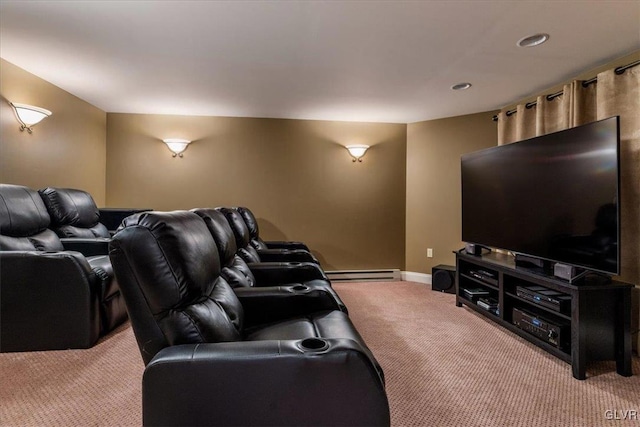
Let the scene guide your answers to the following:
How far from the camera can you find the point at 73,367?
2.13m

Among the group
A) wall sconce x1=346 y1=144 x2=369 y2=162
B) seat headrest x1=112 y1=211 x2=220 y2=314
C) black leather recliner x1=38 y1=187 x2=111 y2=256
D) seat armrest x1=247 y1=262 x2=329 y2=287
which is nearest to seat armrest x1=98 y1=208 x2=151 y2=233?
black leather recliner x1=38 y1=187 x2=111 y2=256

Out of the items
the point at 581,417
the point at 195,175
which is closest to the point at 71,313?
the point at 195,175

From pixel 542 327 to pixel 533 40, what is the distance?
2024 mm

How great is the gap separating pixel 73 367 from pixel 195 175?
281cm

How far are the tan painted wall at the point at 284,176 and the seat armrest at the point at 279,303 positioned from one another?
8.90ft

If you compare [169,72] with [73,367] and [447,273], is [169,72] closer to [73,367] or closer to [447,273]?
[73,367]

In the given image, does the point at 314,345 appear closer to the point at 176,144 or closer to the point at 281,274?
the point at 281,274

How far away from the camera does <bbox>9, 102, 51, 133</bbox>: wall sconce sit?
287 centimetres

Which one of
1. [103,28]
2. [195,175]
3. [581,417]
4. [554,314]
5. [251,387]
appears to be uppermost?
[103,28]

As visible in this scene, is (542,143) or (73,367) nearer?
(73,367)

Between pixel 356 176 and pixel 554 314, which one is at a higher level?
pixel 356 176

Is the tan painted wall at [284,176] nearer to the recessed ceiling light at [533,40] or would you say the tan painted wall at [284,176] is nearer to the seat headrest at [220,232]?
the recessed ceiling light at [533,40]

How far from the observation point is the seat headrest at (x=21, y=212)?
2510mm

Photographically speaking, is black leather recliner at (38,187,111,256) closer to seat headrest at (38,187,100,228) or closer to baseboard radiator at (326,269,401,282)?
seat headrest at (38,187,100,228)
